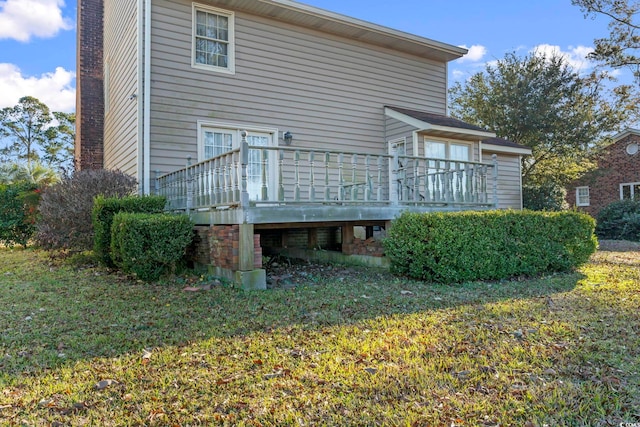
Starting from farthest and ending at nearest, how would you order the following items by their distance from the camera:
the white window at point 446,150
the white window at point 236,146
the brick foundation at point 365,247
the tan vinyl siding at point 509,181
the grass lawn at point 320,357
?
1. the tan vinyl siding at point 509,181
2. the white window at point 446,150
3. the white window at point 236,146
4. the brick foundation at point 365,247
5. the grass lawn at point 320,357

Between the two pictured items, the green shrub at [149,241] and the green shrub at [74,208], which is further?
the green shrub at [74,208]

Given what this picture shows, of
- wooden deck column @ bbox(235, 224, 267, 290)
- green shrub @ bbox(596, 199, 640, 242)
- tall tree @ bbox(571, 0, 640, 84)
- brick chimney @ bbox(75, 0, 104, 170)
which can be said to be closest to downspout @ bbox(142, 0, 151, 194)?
wooden deck column @ bbox(235, 224, 267, 290)

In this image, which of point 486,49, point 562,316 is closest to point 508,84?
point 486,49

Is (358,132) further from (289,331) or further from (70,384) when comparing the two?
(70,384)

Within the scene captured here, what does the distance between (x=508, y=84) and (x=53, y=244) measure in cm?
1765

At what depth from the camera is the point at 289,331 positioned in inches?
148

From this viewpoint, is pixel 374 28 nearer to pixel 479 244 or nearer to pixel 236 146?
pixel 236 146

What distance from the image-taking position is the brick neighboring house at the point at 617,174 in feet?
64.7

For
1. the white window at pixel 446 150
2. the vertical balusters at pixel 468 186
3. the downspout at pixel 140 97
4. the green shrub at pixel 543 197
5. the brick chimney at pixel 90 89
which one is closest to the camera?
the downspout at pixel 140 97

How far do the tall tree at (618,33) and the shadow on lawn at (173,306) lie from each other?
34.5ft

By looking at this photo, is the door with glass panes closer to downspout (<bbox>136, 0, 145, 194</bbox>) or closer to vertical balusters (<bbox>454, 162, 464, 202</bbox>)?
downspout (<bbox>136, 0, 145, 194</bbox>)

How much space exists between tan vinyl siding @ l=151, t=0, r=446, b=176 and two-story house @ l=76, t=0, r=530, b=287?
0.03 metres

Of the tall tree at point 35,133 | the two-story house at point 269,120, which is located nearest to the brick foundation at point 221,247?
the two-story house at point 269,120

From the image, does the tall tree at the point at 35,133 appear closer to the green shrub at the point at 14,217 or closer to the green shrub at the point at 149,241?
the green shrub at the point at 14,217
